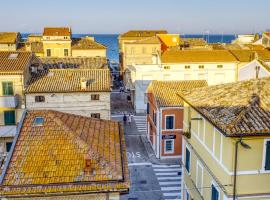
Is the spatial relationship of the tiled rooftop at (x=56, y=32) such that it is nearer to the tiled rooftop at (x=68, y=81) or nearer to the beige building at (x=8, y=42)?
the beige building at (x=8, y=42)

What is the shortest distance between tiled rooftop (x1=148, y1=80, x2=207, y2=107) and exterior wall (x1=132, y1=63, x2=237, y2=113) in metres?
14.2

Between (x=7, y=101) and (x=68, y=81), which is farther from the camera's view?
(x=68, y=81)

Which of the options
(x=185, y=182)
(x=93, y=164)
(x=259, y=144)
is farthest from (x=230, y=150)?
(x=185, y=182)

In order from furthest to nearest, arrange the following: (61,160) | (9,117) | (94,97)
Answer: (94,97)
(9,117)
(61,160)

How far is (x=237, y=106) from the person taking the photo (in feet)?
59.1

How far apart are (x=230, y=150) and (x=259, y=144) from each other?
1.43 meters

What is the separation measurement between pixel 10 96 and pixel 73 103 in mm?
6451

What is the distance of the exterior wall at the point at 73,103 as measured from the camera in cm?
3750

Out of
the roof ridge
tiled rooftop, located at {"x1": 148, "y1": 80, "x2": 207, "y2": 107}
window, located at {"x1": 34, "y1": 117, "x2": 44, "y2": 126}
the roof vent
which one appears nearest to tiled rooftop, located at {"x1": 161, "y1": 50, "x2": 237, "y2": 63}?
tiled rooftop, located at {"x1": 148, "y1": 80, "x2": 207, "y2": 107}

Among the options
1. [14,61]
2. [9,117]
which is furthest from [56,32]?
[9,117]

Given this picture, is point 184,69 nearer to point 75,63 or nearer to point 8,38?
point 75,63

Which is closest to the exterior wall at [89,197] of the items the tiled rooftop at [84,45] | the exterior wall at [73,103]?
the exterior wall at [73,103]

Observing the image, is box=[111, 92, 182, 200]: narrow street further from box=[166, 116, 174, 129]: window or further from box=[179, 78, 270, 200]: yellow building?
box=[179, 78, 270, 200]: yellow building

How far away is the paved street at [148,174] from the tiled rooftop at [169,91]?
19.5 feet
